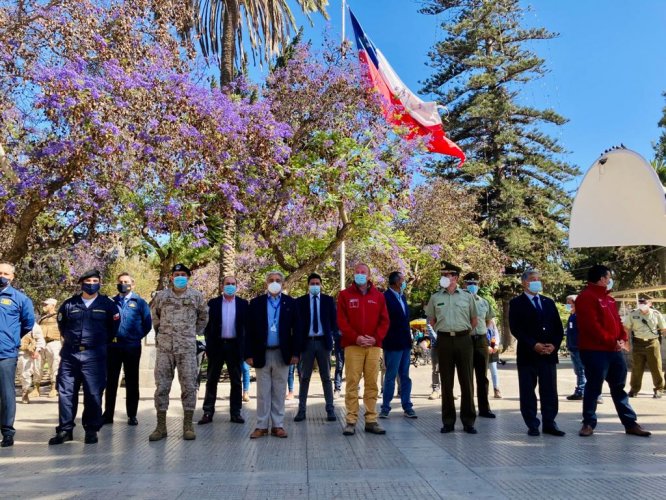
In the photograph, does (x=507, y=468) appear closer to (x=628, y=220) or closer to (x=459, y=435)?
(x=459, y=435)

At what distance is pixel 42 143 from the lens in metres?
10.0

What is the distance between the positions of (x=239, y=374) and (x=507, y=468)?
389cm

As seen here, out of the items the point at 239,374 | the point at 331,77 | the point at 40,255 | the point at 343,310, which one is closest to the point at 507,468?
the point at 343,310

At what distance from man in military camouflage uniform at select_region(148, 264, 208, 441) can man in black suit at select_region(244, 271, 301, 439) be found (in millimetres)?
661

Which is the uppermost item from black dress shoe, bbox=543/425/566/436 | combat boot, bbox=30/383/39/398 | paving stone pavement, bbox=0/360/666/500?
combat boot, bbox=30/383/39/398

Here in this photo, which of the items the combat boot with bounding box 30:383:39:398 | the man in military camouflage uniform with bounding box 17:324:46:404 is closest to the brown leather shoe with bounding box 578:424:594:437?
the man in military camouflage uniform with bounding box 17:324:46:404

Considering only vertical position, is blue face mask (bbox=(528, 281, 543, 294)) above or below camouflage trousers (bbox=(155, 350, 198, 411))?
above

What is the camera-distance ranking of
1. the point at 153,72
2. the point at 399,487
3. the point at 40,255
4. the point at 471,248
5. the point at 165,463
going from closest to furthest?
the point at 399,487, the point at 165,463, the point at 153,72, the point at 40,255, the point at 471,248

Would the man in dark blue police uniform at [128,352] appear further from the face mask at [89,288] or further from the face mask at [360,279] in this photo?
the face mask at [360,279]

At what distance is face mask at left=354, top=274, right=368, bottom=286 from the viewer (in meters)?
7.20

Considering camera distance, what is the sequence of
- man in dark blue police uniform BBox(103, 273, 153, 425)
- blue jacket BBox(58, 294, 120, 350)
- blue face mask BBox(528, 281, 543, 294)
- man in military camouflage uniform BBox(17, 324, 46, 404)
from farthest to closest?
man in military camouflage uniform BBox(17, 324, 46, 404), man in dark blue police uniform BBox(103, 273, 153, 425), blue face mask BBox(528, 281, 543, 294), blue jacket BBox(58, 294, 120, 350)

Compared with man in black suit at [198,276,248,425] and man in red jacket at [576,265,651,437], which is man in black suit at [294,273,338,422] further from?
man in red jacket at [576,265,651,437]

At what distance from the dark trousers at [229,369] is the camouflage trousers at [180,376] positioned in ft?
3.48

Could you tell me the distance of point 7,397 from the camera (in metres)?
6.65
